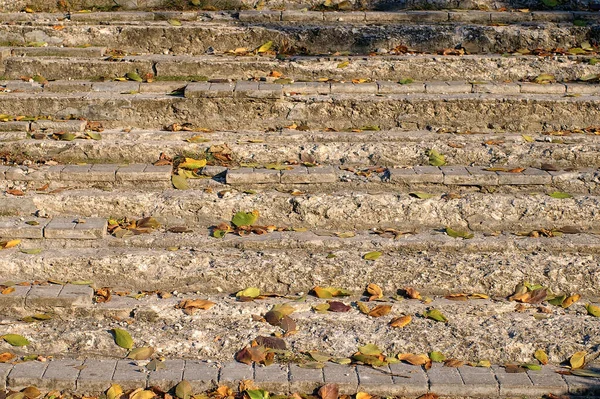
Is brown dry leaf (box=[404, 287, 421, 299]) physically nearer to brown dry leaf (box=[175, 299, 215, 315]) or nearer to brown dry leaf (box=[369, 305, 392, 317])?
brown dry leaf (box=[369, 305, 392, 317])

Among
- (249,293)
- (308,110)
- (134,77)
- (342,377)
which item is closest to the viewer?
(342,377)

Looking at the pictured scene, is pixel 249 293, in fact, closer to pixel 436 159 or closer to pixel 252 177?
pixel 252 177

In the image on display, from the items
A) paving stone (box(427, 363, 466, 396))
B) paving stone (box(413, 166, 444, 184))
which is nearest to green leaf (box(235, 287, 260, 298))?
paving stone (box(427, 363, 466, 396))

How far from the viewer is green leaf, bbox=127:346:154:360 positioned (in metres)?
3.39

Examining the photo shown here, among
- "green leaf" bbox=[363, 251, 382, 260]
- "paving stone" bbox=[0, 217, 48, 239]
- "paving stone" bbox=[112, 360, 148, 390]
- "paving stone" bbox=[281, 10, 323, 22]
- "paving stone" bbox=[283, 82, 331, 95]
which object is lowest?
"paving stone" bbox=[112, 360, 148, 390]

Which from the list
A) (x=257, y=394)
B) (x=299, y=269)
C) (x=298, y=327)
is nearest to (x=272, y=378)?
(x=257, y=394)

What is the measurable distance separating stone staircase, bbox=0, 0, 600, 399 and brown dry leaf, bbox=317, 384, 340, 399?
52mm

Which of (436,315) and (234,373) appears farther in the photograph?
(436,315)

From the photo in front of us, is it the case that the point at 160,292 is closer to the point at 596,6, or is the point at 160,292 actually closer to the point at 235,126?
the point at 235,126

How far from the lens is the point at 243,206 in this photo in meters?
4.10

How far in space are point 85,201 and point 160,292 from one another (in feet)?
2.36

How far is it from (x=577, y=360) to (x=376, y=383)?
2.82 ft

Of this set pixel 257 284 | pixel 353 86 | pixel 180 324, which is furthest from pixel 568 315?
pixel 353 86

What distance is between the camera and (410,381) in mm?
3248
